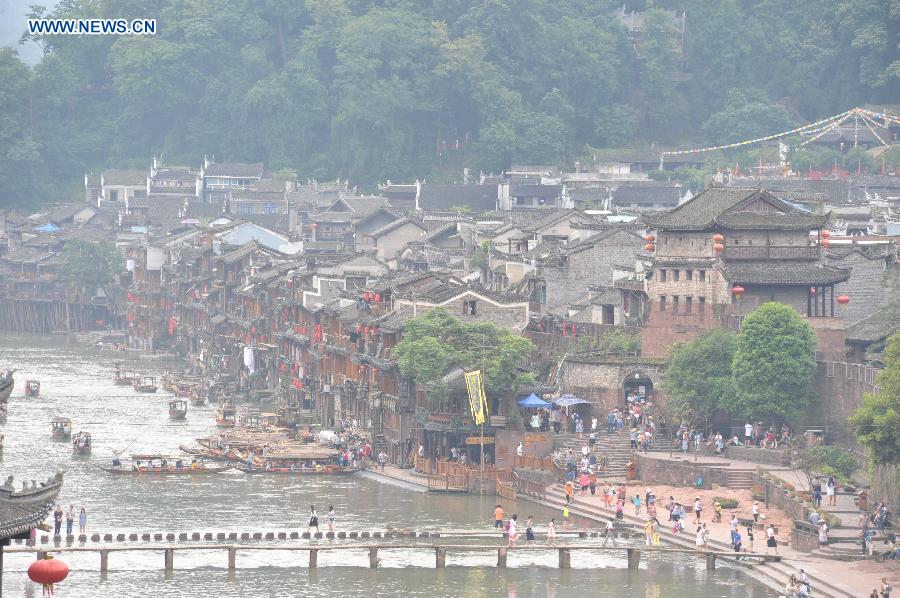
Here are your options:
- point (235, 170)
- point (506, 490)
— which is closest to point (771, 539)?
point (506, 490)

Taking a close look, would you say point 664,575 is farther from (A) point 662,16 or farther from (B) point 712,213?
(A) point 662,16

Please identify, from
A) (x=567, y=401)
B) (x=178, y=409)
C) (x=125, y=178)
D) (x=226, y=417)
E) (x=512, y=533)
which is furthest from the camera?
(x=125, y=178)

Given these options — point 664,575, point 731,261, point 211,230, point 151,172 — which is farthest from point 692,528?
point 151,172

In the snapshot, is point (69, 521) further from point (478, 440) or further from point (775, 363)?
point (775, 363)


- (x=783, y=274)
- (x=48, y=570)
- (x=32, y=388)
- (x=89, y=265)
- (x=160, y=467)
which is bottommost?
(x=48, y=570)

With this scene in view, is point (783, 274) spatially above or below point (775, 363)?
above

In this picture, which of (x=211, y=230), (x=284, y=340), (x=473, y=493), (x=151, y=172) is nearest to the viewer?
(x=473, y=493)

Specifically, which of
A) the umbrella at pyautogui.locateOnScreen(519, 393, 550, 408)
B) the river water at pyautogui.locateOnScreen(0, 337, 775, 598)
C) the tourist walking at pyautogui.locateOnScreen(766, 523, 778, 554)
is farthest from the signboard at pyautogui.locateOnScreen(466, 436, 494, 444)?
the tourist walking at pyautogui.locateOnScreen(766, 523, 778, 554)
